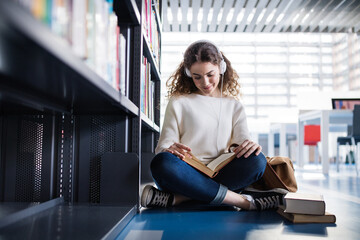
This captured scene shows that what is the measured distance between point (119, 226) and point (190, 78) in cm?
97

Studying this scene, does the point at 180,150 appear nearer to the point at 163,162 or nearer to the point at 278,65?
the point at 163,162

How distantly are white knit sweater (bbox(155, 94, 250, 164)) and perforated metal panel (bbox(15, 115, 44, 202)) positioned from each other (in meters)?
0.52

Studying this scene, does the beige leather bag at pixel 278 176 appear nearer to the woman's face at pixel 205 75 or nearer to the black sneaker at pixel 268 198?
the black sneaker at pixel 268 198

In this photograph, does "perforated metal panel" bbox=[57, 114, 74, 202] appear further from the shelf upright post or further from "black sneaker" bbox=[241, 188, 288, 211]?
"black sneaker" bbox=[241, 188, 288, 211]

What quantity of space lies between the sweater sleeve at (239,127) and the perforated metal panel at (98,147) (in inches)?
23.2

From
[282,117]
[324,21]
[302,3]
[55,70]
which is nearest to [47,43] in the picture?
[55,70]

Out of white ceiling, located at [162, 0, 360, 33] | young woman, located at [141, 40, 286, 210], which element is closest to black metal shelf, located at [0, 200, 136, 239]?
young woman, located at [141, 40, 286, 210]

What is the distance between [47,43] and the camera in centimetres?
42

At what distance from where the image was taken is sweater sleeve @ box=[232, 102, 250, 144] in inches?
60.1

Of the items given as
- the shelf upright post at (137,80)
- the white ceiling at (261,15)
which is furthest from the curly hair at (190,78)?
the white ceiling at (261,15)

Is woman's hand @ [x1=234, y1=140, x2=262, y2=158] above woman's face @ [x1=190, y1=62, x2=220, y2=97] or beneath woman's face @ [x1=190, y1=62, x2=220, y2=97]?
beneath

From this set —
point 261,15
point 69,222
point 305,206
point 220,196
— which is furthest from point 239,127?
point 261,15

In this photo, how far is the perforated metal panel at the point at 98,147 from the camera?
1.34m

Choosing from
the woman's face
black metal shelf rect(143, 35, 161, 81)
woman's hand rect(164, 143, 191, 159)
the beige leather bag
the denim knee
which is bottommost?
the beige leather bag
